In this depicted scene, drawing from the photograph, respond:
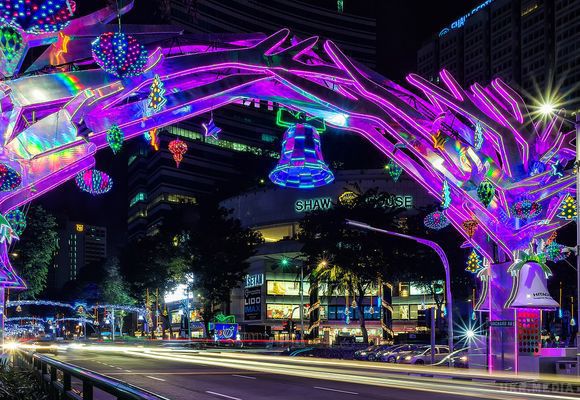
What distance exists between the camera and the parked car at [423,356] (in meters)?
38.9

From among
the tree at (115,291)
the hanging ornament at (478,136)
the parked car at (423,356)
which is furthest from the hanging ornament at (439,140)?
the tree at (115,291)

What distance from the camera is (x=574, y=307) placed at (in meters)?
65.8

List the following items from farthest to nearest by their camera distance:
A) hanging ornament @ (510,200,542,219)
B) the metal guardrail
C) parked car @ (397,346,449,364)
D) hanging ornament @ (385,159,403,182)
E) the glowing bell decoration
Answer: parked car @ (397,346,449,364) → hanging ornament @ (385,159,403,182) → the glowing bell decoration → hanging ornament @ (510,200,542,219) → the metal guardrail

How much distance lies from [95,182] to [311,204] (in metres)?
65.0

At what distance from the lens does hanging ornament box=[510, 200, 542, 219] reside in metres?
25.7

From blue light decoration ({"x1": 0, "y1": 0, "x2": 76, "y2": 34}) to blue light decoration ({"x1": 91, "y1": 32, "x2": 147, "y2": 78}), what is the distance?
544cm

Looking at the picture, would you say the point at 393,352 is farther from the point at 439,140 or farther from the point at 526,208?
the point at 439,140

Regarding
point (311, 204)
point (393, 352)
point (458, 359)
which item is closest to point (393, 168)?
point (458, 359)

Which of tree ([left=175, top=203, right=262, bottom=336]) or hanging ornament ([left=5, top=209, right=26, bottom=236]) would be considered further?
tree ([left=175, top=203, right=262, bottom=336])

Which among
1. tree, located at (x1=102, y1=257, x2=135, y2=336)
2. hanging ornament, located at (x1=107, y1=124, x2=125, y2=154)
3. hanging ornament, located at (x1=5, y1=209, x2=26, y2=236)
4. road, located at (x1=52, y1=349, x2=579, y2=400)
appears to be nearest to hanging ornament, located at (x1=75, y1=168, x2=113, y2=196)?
hanging ornament, located at (x1=107, y1=124, x2=125, y2=154)

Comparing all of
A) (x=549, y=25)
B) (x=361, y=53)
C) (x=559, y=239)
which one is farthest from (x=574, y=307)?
(x=361, y=53)

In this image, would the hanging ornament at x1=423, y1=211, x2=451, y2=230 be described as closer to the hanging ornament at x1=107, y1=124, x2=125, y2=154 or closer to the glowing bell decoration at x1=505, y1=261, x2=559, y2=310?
the glowing bell decoration at x1=505, y1=261, x2=559, y2=310

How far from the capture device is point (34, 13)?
241 inches

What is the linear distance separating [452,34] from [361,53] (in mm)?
31063
